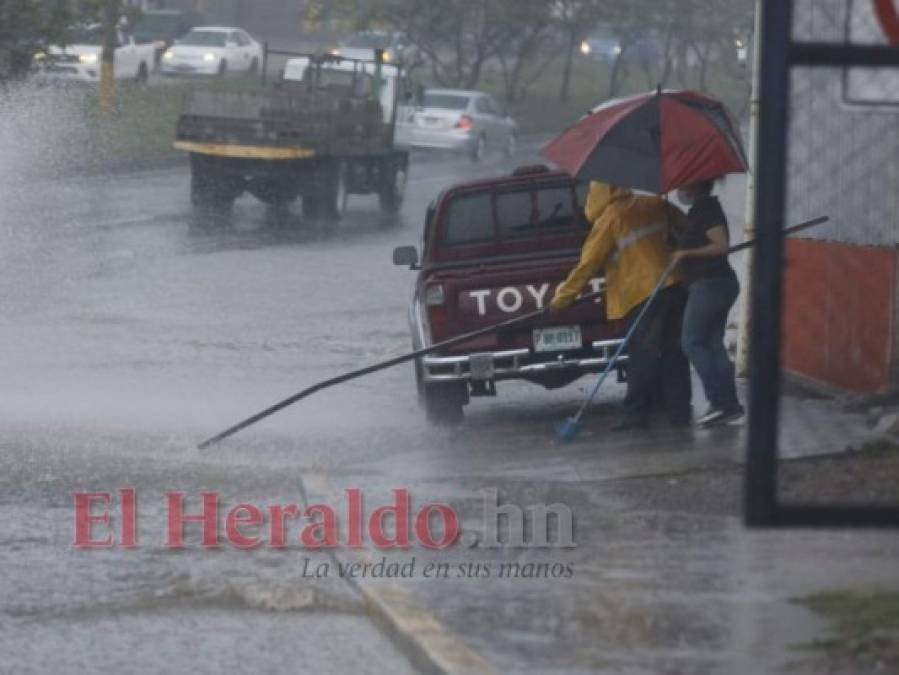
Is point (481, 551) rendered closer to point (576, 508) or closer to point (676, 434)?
point (576, 508)

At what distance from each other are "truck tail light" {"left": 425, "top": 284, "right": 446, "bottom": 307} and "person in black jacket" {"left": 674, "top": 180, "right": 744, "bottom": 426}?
5.37ft

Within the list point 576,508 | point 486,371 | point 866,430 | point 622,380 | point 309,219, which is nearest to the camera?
point 576,508

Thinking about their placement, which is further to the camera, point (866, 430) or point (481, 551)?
point (866, 430)

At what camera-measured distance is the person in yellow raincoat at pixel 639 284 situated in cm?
1174

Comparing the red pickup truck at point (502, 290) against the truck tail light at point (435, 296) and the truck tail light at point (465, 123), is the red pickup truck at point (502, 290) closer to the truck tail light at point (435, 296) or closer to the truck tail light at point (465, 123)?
the truck tail light at point (435, 296)

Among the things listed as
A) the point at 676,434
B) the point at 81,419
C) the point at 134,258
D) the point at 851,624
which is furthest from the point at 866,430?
the point at 134,258

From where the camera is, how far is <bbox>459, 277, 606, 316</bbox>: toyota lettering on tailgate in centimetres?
1237

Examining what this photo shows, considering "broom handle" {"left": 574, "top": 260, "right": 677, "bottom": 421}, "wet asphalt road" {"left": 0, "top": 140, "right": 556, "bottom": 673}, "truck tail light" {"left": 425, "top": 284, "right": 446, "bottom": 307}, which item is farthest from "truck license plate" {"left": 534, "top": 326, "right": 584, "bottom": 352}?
"wet asphalt road" {"left": 0, "top": 140, "right": 556, "bottom": 673}

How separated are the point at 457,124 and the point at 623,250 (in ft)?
112

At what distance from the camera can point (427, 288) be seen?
12.6m

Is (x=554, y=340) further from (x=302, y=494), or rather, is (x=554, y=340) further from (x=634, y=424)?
(x=302, y=494)

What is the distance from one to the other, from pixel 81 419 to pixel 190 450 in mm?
1356

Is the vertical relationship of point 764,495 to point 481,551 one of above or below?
above

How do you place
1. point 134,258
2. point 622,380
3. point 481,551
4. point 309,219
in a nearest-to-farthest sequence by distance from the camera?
point 481,551
point 622,380
point 134,258
point 309,219
